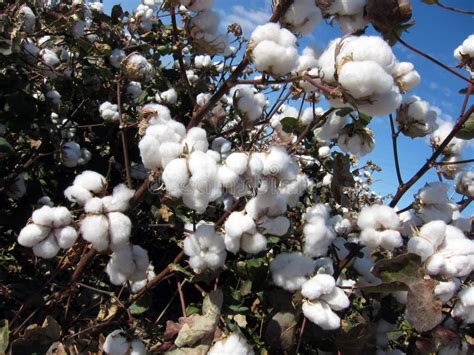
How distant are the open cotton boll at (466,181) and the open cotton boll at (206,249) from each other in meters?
0.89

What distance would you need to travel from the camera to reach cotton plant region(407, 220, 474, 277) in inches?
44.4

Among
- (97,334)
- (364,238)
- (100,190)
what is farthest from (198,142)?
(97,334)

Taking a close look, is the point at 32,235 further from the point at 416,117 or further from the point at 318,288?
the point at 416,117

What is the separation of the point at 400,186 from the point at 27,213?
1504 millimetres

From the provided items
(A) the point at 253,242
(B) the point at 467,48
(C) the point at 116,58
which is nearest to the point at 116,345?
(A) the point at 253,242

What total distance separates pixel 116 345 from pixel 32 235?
0.37 metres

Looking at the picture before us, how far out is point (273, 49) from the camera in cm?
97

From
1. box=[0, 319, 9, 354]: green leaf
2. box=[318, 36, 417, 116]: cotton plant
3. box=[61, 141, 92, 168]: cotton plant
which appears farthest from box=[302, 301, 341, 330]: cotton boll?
box=[61, 141, 92, 168]: cotton plant

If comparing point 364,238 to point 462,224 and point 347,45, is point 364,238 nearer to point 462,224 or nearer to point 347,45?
point 462,224

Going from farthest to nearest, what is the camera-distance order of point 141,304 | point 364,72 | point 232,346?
1. point 141,304
2. point 232,346
3. point 364,72

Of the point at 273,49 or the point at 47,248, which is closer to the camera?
the point at 273,49

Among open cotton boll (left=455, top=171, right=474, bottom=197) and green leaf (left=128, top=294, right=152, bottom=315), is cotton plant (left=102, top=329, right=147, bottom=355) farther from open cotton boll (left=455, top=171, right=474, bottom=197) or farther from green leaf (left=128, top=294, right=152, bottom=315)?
open cotton boll (left=455, top=171, right=474, bottom=197)

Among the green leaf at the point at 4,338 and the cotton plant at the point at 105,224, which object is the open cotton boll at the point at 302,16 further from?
the green leaf at the point at 4,338

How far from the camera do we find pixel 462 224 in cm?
138
